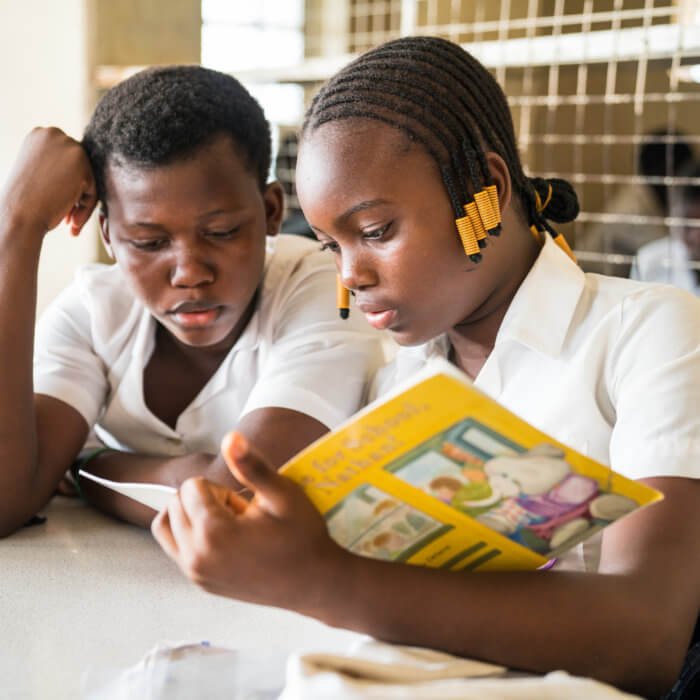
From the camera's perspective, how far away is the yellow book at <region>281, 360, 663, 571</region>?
2.06 ft

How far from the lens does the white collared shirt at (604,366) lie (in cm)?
82

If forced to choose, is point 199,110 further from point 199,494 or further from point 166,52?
point 166,52

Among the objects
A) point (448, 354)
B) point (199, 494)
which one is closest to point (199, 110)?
point (448, 354)

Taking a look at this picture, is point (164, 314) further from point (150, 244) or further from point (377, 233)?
point (377, 233)

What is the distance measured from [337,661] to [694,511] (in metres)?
0.34

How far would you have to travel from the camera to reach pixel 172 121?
120 centimetres

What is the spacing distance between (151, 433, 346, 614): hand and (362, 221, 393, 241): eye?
0.33 meters

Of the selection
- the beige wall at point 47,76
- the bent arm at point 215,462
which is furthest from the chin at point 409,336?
the beige wall at point 47,76

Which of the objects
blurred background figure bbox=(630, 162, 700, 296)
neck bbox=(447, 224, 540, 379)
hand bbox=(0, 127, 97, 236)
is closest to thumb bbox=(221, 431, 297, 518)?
neck bbox=(447, 224, 540, 379)

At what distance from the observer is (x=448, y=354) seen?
46.0 inches

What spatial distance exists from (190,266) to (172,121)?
0.63ft

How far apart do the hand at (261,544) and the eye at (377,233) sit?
0.33m

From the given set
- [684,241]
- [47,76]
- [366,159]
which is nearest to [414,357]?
[366,159]

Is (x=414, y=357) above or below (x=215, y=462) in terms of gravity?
above
